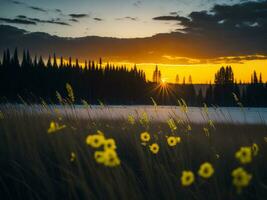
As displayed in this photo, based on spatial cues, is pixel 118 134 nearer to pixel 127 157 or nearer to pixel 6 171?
pixel 127 157

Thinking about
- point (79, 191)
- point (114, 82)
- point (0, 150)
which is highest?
point (114, 82)

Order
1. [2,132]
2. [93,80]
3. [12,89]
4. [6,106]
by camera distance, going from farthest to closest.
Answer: [93,80] → [12,89] → [6,106] → [2,132]

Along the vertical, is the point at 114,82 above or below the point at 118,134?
above

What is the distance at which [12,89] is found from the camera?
79.3 meters

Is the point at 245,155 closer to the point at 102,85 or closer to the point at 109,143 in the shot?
the point at 109,143

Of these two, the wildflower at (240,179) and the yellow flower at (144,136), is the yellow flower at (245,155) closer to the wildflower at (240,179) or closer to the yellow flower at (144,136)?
the wildflower at (240,179)

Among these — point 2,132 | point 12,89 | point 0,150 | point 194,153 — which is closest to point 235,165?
point 194,153

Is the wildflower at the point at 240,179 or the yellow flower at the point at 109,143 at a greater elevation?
the yellow flower at the point at 109,143

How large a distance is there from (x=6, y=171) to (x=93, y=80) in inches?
3767

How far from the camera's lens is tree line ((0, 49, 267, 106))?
84062mm

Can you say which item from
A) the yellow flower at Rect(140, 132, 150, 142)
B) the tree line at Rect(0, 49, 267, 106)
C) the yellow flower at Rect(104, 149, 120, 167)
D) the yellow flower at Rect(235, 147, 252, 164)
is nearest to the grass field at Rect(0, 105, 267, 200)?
the yellow flower at Rect(235, 147, 252, 164)

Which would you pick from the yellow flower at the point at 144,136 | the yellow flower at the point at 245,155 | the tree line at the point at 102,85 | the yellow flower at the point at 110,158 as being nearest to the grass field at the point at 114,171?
the yellow flower at the point at 245,155

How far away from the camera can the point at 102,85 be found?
100875mm

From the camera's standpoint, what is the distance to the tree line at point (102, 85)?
276ft
